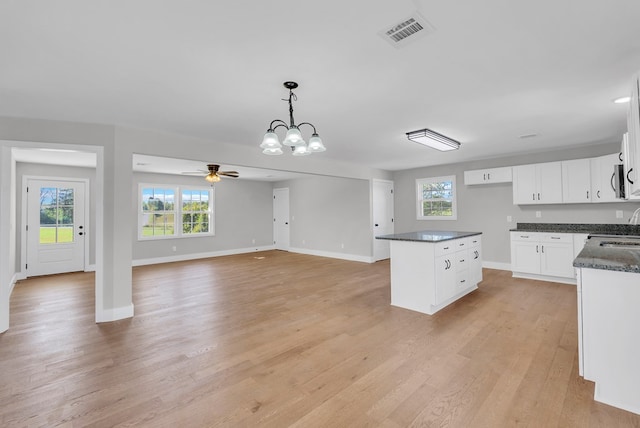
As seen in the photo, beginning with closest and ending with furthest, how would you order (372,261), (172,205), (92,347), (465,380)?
(465,380)
(92,347)
(372,261)
(172,205)

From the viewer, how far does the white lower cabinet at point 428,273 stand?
11.9 feet

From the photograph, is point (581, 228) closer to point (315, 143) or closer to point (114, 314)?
point (315, 143)

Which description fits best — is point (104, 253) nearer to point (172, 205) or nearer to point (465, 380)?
point (465, 380)

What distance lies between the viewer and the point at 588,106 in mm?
3211

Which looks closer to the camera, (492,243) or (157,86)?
(157,86)

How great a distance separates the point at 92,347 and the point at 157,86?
2585mm

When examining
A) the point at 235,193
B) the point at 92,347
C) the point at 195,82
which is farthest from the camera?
the point at 235,193

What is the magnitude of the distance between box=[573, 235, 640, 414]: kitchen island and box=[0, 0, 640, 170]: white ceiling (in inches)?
60.9

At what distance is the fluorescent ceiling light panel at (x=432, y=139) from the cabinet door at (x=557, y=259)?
7.86 ft

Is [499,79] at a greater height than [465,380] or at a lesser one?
greater

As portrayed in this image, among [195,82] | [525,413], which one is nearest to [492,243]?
[525,413]

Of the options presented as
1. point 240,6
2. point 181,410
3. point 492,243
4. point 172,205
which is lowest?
point 181,410

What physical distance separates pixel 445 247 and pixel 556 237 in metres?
2.59

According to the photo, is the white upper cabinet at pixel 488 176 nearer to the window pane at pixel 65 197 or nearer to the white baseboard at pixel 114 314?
the white baseboard at pixel 114 314
